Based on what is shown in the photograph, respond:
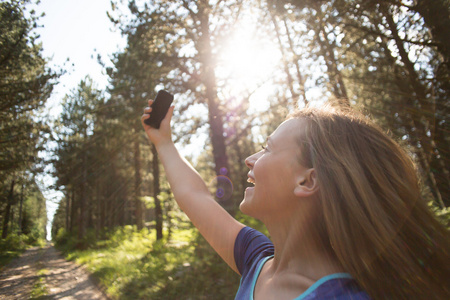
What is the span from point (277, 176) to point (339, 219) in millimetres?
342

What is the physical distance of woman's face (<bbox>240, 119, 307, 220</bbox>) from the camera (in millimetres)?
1275

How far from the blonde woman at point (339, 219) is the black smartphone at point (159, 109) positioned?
3.02 ft

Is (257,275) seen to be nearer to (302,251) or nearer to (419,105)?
(302,251)

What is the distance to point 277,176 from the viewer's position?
51.1 inches

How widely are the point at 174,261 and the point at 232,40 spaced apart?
24.7 ft

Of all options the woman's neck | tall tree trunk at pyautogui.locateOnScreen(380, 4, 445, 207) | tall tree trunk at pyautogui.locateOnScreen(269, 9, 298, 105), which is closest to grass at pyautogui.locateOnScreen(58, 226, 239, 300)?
the woman's neck

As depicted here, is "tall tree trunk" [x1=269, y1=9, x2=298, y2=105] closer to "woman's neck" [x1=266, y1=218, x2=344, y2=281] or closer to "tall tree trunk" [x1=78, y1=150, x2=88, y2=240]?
"woman's neck" [x1=266, y1=218, x2=344, y2=281]

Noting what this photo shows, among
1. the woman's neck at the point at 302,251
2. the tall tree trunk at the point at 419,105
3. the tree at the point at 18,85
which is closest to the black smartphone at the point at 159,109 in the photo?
the woman's neck at the point at 302,251

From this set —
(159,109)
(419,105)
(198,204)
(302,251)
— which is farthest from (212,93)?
(302,251)

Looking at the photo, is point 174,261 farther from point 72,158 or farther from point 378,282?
point 72,158

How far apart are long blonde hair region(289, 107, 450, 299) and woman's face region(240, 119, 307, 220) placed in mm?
159

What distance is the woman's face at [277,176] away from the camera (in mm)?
1275

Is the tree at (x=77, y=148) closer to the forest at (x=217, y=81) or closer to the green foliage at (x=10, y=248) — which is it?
the green foliage at (x=10, y=248)

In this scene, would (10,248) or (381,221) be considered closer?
(381,221)
